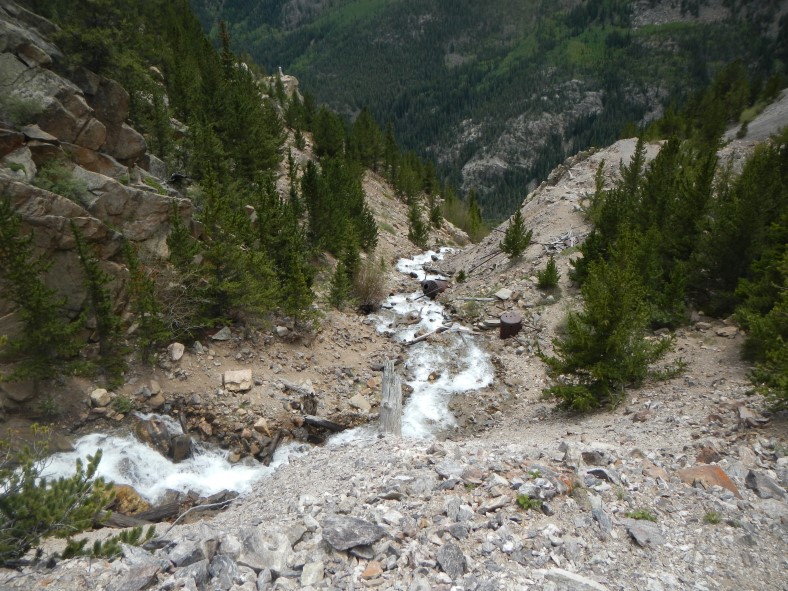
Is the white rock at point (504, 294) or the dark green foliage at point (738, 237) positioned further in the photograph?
the white rock at point (504, 294)

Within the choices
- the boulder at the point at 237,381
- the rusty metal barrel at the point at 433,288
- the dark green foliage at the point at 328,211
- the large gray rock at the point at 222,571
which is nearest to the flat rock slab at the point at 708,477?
the large gray rock at the point at 222,571

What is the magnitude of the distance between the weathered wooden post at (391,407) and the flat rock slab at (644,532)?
6.99 m

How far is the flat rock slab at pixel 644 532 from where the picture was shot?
17.9 ft

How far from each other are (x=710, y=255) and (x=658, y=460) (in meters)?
10.7

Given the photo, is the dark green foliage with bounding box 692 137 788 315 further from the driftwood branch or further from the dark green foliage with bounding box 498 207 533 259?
the driftwood branch

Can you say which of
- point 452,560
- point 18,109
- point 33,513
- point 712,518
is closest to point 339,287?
point 18,109

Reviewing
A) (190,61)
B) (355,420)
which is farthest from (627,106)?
(355,420)

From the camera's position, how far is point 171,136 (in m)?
21.1

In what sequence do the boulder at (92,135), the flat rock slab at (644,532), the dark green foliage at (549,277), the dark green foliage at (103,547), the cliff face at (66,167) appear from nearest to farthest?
1. the dark green foliage at (103,547)
2. the flat rock slab at (644,532)
3. the cliff face at (66,167)
4. the boulder at (92,135)
5. the dark green foliage at (549,277)

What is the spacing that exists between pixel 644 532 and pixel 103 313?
12.9 m

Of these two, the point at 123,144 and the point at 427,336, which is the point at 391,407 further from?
the point at 123,144

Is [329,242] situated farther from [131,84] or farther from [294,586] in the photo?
[294,586]

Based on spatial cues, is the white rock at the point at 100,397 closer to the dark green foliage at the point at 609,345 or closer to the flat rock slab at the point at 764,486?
the dark green foliage at the point at 609,345

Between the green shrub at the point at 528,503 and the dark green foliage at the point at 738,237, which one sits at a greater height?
the dark green foliage at the point at 738,237
